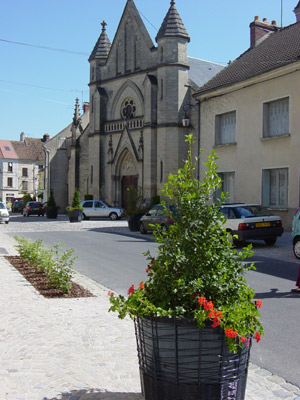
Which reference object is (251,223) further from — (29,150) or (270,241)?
(29,150)

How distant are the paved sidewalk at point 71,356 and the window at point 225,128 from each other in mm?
19404

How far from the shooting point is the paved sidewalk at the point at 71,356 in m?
3.84

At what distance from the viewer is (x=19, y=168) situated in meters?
79.6

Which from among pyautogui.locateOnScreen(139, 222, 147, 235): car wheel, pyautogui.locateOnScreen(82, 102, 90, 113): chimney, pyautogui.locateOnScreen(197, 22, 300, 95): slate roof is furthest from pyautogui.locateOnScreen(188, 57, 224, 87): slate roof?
pyautogui.locateOnScreen(82, 102, 90, 113): chimney

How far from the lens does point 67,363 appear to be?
14.7 feet

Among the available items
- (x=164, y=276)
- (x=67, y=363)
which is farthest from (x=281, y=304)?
(x=164, y=276)

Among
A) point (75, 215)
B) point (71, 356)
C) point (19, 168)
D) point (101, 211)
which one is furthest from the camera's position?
point (19, 168)

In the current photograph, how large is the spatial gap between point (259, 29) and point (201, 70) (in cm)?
848

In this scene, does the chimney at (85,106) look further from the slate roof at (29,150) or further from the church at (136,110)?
the slate roof at (29,150)

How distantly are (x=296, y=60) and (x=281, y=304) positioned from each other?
15.6 metres

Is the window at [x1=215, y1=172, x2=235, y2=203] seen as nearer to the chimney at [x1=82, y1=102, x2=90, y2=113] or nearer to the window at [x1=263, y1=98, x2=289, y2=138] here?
the window at [x1=263, y1=98, x2=289, y2=138]

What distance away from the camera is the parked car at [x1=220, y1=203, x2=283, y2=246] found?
15320 millimetres

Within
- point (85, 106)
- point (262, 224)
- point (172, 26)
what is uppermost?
point (172, 26)

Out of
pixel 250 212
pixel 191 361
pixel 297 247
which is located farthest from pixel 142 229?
pixel 191 361
